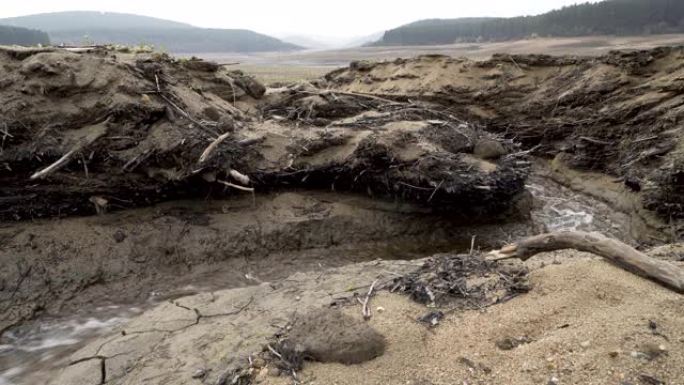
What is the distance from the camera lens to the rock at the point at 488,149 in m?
8.12

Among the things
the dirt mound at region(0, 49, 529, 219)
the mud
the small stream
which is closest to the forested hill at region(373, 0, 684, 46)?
the mud

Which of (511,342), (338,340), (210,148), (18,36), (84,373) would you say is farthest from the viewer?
(18,36)

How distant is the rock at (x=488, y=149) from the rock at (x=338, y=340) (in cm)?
524

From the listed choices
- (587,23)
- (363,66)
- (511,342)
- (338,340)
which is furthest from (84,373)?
(587,23)

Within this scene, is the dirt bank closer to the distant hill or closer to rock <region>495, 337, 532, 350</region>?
rock <region>495, 337, 532, 350</region>

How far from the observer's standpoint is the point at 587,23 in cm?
3775

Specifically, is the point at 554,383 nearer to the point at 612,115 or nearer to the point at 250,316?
the point at 250,316

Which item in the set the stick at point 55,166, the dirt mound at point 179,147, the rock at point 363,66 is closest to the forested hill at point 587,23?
the rock at point 363,66

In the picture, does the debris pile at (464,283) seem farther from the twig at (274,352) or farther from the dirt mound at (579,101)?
the dirt mound at (579,101)

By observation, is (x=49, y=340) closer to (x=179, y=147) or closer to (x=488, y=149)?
(x=179, y=147)

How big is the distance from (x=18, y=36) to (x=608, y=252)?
41.8 m

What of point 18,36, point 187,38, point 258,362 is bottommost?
point 258,362

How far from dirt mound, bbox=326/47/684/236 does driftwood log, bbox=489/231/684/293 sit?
4.18 meters

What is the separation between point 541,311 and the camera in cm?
359
